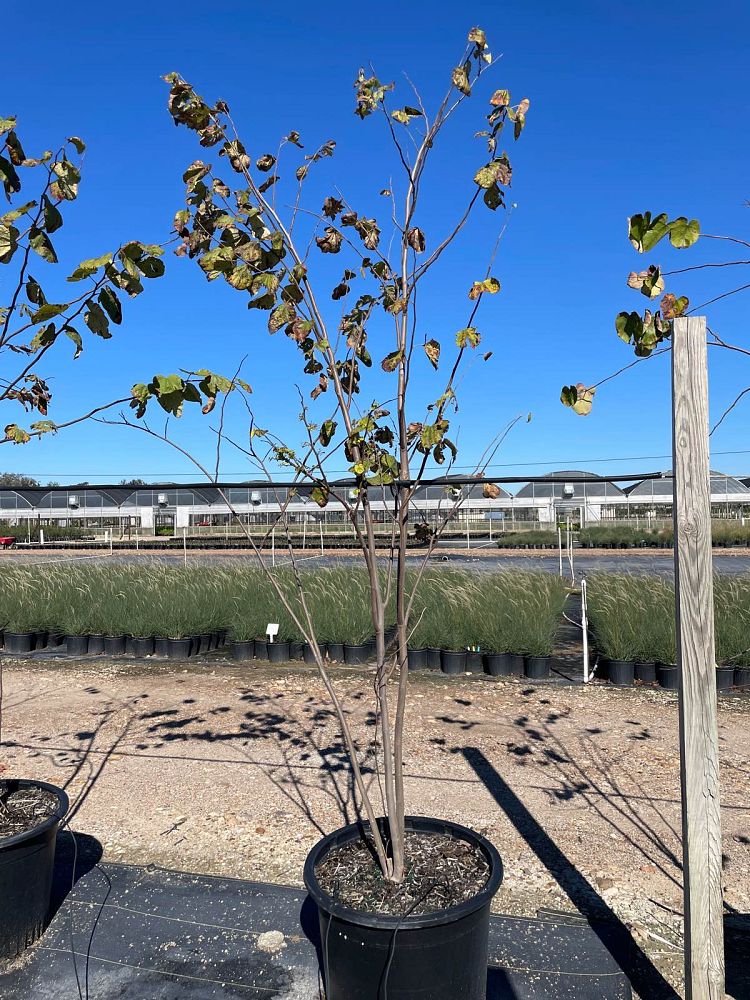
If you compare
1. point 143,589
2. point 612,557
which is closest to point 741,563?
point 612,557

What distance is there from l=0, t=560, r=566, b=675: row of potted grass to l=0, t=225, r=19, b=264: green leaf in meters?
4.61

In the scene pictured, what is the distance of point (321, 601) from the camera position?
7.66 m

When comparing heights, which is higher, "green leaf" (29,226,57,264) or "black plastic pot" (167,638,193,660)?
"green leaf" (29,226,57,264)

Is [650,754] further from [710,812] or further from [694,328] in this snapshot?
[694,328]

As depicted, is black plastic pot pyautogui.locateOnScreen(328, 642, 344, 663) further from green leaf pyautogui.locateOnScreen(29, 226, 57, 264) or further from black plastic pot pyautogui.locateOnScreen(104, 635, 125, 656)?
green leaf pyautogui.locateOnScreen(29, 226, 57, 264)

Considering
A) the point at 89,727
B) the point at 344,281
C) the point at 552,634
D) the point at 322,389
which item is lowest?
the point at 89,727

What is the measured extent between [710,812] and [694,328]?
3.98ft

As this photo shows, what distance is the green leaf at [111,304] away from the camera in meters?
1.93

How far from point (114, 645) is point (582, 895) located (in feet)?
21.2

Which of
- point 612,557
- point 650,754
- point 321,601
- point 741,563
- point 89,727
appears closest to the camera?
point 650,754

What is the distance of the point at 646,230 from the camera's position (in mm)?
1577

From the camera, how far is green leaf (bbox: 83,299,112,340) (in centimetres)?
199

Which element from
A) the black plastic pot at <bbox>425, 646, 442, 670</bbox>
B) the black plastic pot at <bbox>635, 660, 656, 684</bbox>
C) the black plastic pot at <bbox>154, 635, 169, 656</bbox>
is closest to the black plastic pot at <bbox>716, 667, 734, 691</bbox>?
the black plastic pot at <bbox>635, 660, 656, 684</bbox>

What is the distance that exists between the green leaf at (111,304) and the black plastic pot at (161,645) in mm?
6271
